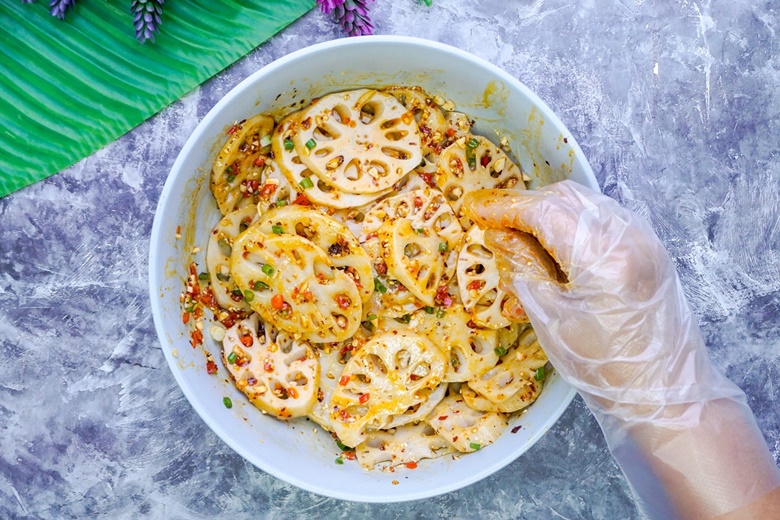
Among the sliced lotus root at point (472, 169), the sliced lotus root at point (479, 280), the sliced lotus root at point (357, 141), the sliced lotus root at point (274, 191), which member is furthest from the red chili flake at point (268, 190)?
the sliced lotus root at point (479, 280)

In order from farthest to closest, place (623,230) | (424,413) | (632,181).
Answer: (632,181), (424,413), (623,230)

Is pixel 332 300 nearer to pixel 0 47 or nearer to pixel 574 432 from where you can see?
pixel 574 432

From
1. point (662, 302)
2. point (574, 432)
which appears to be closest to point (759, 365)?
point (574, 432)

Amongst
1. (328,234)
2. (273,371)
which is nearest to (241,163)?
(328,234)

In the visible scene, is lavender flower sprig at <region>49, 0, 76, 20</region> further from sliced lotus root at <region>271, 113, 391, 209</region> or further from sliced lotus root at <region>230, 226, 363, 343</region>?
sliced lotus root at <region>230, 226, 363, 343</region>

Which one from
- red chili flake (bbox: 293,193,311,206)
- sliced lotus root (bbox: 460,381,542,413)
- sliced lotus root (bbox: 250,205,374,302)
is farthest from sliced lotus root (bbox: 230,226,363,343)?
sliced lotus root (bbox: 460,381,542,413)

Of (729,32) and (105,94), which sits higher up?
(729,32)
